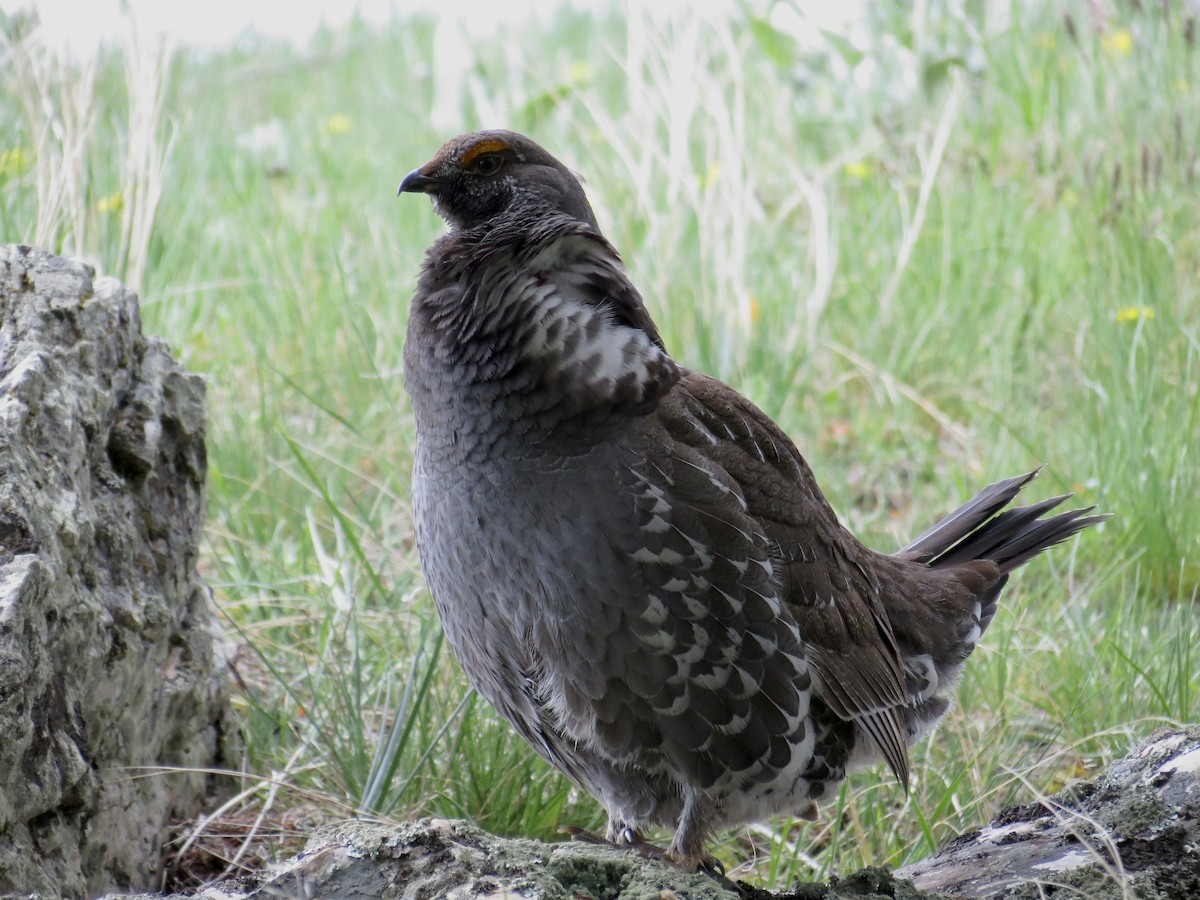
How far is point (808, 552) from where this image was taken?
3021mm

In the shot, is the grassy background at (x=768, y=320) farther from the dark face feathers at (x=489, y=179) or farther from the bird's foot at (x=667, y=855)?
the dark face feathers at (x=489, y=179)

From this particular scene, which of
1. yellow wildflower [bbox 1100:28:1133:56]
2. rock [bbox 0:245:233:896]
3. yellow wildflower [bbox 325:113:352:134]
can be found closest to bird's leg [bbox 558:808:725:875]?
rock [bbox 0:245:233:896]

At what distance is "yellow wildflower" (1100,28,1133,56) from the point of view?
6555mm

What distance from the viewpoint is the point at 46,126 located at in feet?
12.8

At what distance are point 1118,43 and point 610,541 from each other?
648 cm

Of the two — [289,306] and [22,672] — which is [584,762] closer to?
[22,672]

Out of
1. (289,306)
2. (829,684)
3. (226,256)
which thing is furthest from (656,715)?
(226,256)

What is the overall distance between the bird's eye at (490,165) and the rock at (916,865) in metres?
1.65

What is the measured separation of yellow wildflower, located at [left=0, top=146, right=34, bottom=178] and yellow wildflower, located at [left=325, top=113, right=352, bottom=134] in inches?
136

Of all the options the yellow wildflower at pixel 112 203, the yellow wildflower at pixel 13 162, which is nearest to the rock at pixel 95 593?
the yellow wildflower at pixel 112 203

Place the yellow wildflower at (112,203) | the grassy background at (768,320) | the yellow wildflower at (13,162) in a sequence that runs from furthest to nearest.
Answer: the yellow wildflower at (13,162)
the yellow wildflower at (112,203)
the grassy background at (768,320)

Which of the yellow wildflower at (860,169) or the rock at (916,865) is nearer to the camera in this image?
the rock at (916,865)

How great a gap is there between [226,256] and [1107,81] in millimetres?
4749

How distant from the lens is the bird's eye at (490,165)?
122 inches
